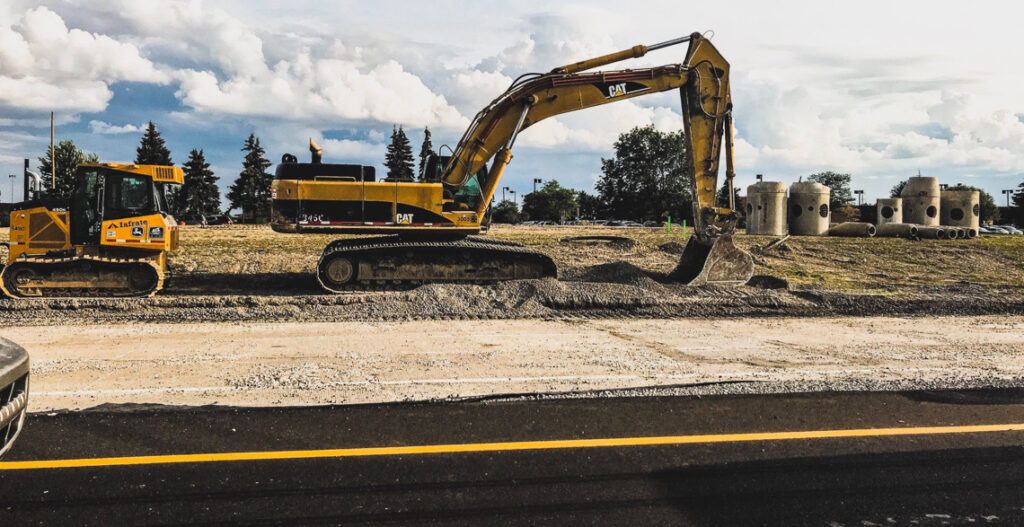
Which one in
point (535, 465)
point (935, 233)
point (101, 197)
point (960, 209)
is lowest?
point (535, 465)

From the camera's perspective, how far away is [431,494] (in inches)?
164

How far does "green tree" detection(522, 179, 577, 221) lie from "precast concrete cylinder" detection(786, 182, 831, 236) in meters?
81.4

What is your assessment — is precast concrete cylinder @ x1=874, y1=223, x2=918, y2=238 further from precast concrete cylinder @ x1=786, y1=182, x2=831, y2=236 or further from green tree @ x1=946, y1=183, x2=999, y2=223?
green tree @ x1=946, y1=183, x2=999, y2=223

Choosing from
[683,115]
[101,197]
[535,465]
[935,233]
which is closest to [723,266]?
[683,115]

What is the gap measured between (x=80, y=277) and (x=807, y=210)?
88.1ft

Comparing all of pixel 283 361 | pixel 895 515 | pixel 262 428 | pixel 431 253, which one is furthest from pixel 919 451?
pixel 431 253

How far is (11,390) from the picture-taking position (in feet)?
12.2

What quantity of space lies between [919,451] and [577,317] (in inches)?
316

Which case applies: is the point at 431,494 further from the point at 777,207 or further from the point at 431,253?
the point at 777,207

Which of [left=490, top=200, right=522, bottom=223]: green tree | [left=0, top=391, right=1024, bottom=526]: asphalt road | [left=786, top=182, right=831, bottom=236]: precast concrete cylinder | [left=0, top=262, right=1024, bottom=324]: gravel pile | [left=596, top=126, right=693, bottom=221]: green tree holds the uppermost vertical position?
[left=596, top=126, right=693, bottom=221]: green tree

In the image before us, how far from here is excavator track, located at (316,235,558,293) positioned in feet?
48.2

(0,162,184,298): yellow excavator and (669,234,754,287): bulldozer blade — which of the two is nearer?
(0,162,184,298): yellow excavator

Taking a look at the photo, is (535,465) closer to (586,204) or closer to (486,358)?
(486,358)

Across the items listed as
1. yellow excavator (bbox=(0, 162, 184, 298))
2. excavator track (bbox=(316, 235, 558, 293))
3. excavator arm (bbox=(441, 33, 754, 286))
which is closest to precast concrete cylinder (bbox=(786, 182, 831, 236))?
excavator arm (bbox=(441, 33, 754, 286))
